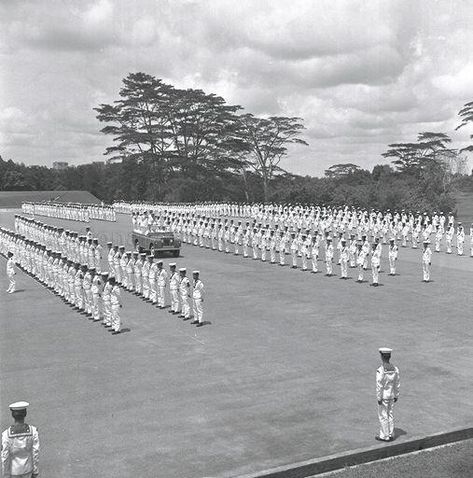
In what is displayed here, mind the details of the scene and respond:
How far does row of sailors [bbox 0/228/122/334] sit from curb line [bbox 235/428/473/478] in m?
8.58

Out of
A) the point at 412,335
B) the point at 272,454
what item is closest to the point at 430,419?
the point at 272,454

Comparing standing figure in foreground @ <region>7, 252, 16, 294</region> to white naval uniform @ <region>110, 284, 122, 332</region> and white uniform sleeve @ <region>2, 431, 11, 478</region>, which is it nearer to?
white naval uniform @ <region>110, 284, 122, 332</region>

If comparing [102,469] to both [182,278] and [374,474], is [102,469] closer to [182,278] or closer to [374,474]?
[374,474]

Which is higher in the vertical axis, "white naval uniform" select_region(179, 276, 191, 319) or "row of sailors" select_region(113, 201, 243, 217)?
"row of sailors" select_region(113, 201, 243, 217)

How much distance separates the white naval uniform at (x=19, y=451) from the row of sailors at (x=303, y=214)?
25828 millimetres

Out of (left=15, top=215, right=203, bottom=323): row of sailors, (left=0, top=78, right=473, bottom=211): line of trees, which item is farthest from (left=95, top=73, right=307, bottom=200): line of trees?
(left=15, top=215, right=203, bottom=323): row of sailors

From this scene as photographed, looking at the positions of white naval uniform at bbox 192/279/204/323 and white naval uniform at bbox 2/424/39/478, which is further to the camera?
white naval uniform at bbox 192/279/204/323

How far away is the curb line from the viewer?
7766 millimetres

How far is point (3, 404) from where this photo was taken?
1067 centimetres

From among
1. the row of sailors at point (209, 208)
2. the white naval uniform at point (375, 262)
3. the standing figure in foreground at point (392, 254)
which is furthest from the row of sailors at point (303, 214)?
the white naval uniform at point (375, 262)

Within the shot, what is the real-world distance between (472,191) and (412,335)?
197 ft

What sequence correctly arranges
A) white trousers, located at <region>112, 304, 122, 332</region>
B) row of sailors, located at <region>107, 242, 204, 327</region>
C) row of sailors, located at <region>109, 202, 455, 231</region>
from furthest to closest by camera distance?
row of sailors, located at <region>109, 202, 455, 231</region> → row of sailors, located at <region>107, 242, 204, 327</region> → white trousers, located at <region>112, 304, 122, 332</region>

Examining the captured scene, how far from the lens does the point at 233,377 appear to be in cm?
1166

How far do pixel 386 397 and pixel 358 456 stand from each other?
977 millimetres
